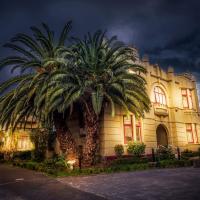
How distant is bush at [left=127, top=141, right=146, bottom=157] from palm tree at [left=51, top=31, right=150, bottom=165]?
3.60 m

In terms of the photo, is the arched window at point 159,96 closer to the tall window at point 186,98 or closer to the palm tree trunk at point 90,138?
the tall window at point 186,98

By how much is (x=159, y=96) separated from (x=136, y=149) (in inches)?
331

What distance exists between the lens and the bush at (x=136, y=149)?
19.2 meters

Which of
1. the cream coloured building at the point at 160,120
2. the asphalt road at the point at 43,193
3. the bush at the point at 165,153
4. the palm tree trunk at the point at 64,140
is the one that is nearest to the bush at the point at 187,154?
the cream coloured building at the point at 160,120

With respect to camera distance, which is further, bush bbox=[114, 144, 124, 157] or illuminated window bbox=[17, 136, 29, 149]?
illuminated window bbox=[17, 136, 29, 149]

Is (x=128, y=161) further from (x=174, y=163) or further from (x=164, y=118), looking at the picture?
(x=164, y=118)

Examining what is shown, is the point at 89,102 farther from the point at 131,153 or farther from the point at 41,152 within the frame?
the point at 41,152

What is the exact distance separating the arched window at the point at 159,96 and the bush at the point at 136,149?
665cm

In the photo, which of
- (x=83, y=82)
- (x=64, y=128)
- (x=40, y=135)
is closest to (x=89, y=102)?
(x=83, y=82)

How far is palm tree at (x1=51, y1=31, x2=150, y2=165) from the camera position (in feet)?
53.5

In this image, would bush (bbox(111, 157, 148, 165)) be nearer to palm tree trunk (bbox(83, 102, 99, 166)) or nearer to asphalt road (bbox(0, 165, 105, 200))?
palm tree trunk (bbox(83, 102, 99, 166))

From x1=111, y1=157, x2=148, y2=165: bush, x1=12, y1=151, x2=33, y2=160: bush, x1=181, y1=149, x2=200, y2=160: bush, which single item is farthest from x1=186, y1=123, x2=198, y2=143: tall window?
x1=12, y1=151, x2=33, y2=160: bush

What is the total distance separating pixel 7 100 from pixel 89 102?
21.2 ft

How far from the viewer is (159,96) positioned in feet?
82.7
